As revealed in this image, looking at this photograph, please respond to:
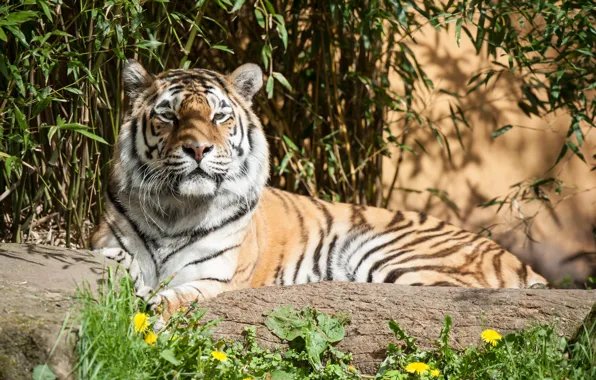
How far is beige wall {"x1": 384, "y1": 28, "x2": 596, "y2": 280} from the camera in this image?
19.6 ft

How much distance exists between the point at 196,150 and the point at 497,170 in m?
3.21

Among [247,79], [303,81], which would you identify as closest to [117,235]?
[247,79]

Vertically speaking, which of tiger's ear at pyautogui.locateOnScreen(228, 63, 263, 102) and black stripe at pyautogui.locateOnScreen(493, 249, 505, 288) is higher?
tiger's ear at pyautogui.locateOnScreen(228, 63, 263, 102)

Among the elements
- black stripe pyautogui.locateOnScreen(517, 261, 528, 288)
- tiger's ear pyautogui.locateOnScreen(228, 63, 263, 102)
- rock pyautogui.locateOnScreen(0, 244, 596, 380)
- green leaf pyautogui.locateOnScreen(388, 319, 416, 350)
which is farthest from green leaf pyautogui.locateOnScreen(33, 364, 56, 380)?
black stripe pyautogui.locateOnScreen(517, 261, 528, 288)

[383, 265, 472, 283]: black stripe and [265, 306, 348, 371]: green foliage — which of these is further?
[383, 265, 472, 283]: black stripe

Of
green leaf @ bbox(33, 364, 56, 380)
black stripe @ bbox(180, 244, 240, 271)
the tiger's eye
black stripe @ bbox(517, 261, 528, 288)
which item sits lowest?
green leaf @ bbox(33, 364, 56, 380)

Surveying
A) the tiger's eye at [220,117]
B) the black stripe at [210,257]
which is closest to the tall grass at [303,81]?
the tiger's eye at [220,117]

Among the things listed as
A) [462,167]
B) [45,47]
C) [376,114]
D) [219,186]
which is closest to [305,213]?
[219,186]

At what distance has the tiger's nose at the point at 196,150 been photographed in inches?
136

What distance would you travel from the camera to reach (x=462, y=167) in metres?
6.07

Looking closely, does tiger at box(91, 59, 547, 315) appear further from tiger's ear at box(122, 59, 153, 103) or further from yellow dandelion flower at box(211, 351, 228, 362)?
yellow dandelion flower at box(211, 351, 228, 362)

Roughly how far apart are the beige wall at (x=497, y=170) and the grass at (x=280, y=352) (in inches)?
124

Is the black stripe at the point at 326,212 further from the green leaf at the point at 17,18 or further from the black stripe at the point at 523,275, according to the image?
the green leaf at the point at 17,18

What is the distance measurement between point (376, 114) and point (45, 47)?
2.50m
